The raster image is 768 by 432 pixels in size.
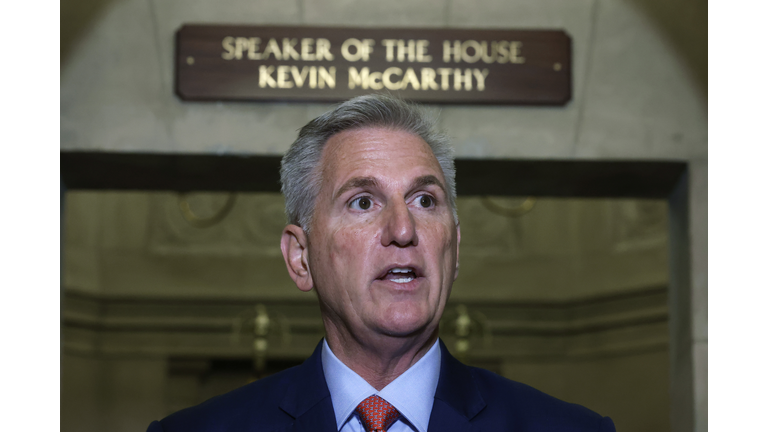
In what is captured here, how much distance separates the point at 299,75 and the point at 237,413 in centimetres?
189

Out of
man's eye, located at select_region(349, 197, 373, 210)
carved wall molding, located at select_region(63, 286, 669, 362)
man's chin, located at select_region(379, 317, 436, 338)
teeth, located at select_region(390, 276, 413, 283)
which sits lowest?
carved wall molding, located at select_region(63, 286, 669, 362)

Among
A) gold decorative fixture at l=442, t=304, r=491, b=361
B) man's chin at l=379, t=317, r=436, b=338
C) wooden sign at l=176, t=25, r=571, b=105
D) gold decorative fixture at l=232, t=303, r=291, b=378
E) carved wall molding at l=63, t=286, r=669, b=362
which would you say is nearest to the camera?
man's chin at l=379, t=317, r=436, b=338

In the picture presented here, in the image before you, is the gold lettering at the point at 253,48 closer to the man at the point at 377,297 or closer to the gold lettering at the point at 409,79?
the gold lettering at the point at 409,79

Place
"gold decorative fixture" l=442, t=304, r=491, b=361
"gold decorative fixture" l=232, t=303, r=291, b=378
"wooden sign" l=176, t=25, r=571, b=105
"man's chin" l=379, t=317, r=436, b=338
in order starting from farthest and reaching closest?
"gold decorative fixture" l=232, t=303, r=291, b=378, "gold decorative fixture" l=442, t=304, r=491, b=361, "wooden sign" l=176, t=25, r=571, b=105, "man's chin" l=379, t=317, r=436, b=338

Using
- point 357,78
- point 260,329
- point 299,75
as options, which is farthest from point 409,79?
point 260,329

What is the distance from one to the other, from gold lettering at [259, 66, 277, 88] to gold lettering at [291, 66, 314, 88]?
8 cm

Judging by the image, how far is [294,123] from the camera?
3320 millimetres

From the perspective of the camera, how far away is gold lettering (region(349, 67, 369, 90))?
3.33 meters

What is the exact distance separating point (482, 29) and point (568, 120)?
0.50 m

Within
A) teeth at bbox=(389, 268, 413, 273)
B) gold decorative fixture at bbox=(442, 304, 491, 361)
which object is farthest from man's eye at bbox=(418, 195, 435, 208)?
gold decorative fixture at bbox=(442, 304, 491, 361)

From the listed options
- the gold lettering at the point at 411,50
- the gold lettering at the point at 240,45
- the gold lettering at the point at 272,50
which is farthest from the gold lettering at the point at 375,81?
the gold lettering at the point at 240,45

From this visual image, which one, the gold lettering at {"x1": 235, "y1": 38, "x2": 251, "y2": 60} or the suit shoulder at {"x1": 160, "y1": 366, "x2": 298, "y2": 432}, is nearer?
the suit shoulder at {"x1": 160, "y1": 366, "x2": 298, "y2": 432}

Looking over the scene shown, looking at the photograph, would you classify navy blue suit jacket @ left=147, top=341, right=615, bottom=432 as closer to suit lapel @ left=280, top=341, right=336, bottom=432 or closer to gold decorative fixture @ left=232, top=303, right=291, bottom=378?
suit lapel @ left=280, top=341, right=336, bottom=432

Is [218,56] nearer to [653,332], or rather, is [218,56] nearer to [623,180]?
[623,180]
